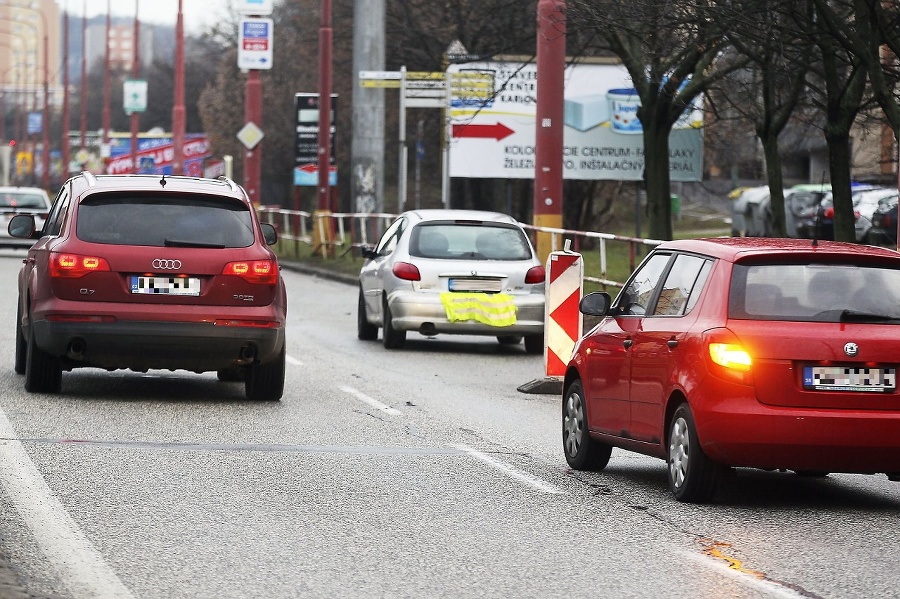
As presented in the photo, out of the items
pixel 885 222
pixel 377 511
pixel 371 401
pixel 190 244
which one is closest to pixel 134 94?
pixel 885 222

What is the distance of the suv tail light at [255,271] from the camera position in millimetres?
13703

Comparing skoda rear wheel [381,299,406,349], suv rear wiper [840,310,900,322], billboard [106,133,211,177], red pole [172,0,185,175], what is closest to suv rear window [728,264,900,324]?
suv rear wiper [840,310,900,322]

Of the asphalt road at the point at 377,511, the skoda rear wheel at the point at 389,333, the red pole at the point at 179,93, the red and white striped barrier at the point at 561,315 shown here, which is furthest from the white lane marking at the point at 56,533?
the red pole at the point at 179,93

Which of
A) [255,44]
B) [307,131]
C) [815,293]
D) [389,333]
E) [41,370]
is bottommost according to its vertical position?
[389,333]

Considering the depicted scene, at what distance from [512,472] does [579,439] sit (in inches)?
21.7

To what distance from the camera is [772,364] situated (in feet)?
29.6

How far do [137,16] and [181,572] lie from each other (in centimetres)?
6188

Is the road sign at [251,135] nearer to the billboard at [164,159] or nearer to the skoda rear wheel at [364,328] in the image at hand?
the billboard at [164,159]

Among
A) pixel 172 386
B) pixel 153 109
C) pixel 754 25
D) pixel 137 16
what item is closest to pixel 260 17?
pixel 137 16

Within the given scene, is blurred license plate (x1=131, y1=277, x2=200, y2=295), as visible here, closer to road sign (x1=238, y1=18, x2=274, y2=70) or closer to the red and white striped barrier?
the red and white striped barrier

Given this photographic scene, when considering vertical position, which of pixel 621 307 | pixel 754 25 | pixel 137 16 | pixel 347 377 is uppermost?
pixel 137 16

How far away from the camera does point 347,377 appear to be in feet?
54.4

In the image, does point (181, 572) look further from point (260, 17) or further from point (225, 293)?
point (260, 17)

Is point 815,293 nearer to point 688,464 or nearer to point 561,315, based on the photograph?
point 688,464
